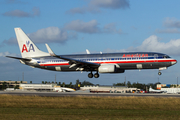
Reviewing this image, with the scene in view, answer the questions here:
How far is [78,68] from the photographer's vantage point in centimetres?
6050

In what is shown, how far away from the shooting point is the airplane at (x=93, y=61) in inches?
2153

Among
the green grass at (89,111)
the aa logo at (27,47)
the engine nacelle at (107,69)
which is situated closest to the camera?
the green grass at (89,111)

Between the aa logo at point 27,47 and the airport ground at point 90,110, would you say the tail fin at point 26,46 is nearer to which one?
the aa logo at point 27,47

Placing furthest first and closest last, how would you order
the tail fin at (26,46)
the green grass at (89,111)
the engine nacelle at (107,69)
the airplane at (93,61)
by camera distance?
the tail fin at (26,46) → the engine nacelle at (107,69) → the airplane at (93,61) → the green grass at (89,111)

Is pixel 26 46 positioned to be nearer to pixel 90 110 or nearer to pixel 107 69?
pixel 107 69

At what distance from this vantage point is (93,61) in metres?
58.3

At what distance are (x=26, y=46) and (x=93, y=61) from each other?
19.8 metres

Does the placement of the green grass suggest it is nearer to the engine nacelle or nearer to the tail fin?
the engine nacelle

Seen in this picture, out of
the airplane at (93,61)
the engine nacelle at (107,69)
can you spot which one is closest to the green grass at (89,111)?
the airplane at (93,61)

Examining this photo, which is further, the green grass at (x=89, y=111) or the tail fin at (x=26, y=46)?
the tail fin at (x=26, y=46)

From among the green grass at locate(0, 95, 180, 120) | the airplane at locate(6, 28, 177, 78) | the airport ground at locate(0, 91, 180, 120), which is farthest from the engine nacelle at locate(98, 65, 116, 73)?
the green grass at locate(0, 95, 180, 120)

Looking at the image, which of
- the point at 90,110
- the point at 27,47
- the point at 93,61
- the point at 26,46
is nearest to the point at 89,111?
the point at 90,110

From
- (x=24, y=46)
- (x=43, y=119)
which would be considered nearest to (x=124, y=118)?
(x=43, y=119)

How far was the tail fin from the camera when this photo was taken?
66125mm
